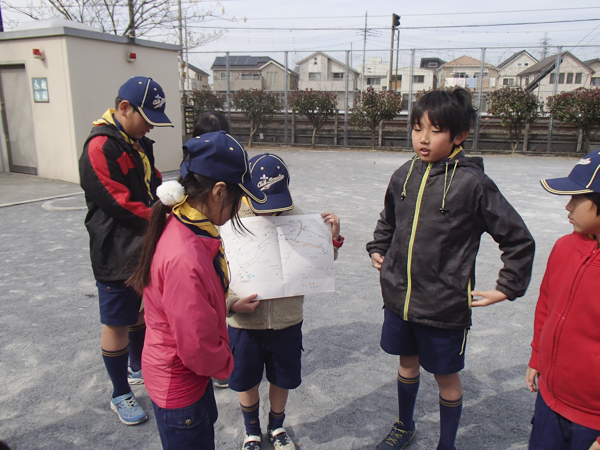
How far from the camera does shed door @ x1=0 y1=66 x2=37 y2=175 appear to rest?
9508 mm

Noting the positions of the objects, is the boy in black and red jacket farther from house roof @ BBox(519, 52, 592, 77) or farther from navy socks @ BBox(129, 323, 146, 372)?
house roof @ BBox(519, 52, 592, 77)

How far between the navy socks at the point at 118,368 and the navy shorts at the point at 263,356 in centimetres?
71

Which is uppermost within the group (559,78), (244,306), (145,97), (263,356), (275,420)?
(559,78)

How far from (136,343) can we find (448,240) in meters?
1.91

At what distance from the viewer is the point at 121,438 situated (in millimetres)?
2305

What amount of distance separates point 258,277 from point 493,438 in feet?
4.75

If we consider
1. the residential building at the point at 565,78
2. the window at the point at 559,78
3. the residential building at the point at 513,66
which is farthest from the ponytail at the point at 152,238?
the window at the point at 559,78

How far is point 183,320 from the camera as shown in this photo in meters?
1.43

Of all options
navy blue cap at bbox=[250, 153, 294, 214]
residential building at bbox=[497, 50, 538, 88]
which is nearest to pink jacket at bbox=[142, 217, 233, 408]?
navy blue cap at bbox=[250, 153, 294, 214]

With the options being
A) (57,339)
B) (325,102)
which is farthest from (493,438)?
(325,102)

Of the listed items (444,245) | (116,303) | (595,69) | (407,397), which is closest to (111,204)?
(116,303)

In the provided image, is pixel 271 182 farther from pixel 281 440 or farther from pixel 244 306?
pixel 281 440

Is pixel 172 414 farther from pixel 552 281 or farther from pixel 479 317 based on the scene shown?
pixel 479 317

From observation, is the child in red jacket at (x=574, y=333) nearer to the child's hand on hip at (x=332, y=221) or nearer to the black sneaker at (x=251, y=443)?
the child's hand on hip at (x=332, y=221)
